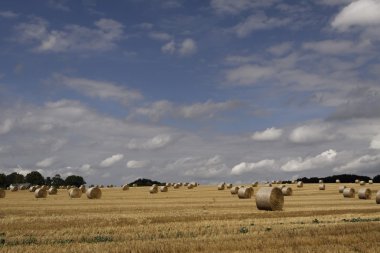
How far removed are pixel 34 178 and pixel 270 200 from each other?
126765 mm

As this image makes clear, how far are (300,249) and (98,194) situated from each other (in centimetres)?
3484

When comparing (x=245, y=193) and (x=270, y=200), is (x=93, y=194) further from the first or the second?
(x=270, y=200)

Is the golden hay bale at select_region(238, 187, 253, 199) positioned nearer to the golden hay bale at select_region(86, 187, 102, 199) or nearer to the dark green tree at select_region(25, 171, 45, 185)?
the golden hay bale at select_region(86, 187, 102, 199)

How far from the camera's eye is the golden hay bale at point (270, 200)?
93.1 ft

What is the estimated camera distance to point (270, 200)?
2831cm

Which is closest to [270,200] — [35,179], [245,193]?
[245,193]

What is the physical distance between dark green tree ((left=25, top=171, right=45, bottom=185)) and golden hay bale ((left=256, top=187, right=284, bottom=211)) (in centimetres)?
12402

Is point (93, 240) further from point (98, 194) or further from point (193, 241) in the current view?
point (98, 194)

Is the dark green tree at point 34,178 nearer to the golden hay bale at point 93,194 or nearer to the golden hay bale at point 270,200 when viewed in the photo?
the golden hay bale at point 93,194

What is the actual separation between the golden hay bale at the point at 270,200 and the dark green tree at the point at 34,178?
124m

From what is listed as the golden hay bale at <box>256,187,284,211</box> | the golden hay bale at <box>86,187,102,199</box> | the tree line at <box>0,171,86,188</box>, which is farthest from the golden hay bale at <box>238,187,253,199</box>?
the tree line at <box>0,171,86,188</box>

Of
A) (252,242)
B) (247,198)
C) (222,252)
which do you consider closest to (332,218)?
(252,242)

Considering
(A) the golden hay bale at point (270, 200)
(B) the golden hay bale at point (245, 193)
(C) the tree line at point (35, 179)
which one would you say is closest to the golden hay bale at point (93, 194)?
(B) the golden hay bale at point (245, 193)

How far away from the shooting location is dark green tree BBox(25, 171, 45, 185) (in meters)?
145
